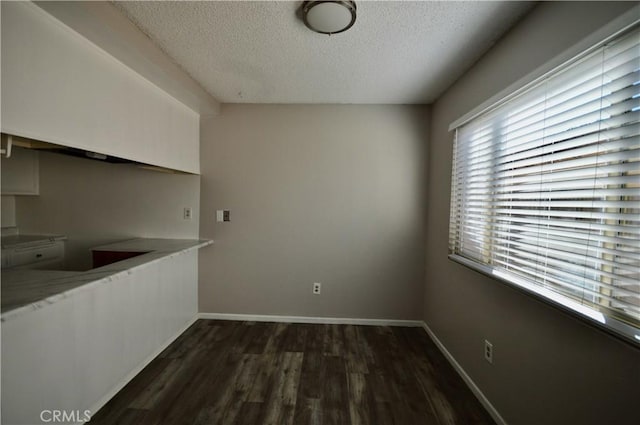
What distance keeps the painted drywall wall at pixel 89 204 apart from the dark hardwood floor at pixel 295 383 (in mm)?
1296

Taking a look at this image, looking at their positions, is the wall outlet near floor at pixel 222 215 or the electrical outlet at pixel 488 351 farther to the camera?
the wall outlet near floor at pixel 222 215

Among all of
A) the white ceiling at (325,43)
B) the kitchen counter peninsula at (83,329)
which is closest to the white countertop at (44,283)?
the kitchen counter peninsula at (83,329)

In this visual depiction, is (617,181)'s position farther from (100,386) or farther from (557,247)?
(100,386)

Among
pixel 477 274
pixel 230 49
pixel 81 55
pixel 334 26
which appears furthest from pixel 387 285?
pixel 81 55

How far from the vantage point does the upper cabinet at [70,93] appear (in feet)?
3.67

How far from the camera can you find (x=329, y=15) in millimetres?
1362

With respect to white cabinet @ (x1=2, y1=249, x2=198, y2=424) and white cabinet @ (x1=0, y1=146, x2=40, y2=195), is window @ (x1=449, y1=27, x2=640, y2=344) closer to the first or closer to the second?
white cabinet @ (x1=2, y1=249, x2=198, y2=424)

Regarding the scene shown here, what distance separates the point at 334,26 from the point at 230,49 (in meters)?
0.77

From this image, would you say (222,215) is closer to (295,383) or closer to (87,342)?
(87,342)

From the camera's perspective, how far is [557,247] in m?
1.17

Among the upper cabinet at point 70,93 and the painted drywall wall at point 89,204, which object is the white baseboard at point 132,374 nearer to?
the painted drywall wall at point 89,204

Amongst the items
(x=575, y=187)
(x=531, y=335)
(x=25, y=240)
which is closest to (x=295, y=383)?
(x=531, y=335)

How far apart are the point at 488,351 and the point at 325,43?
2278mm

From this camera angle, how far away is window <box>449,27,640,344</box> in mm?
907
